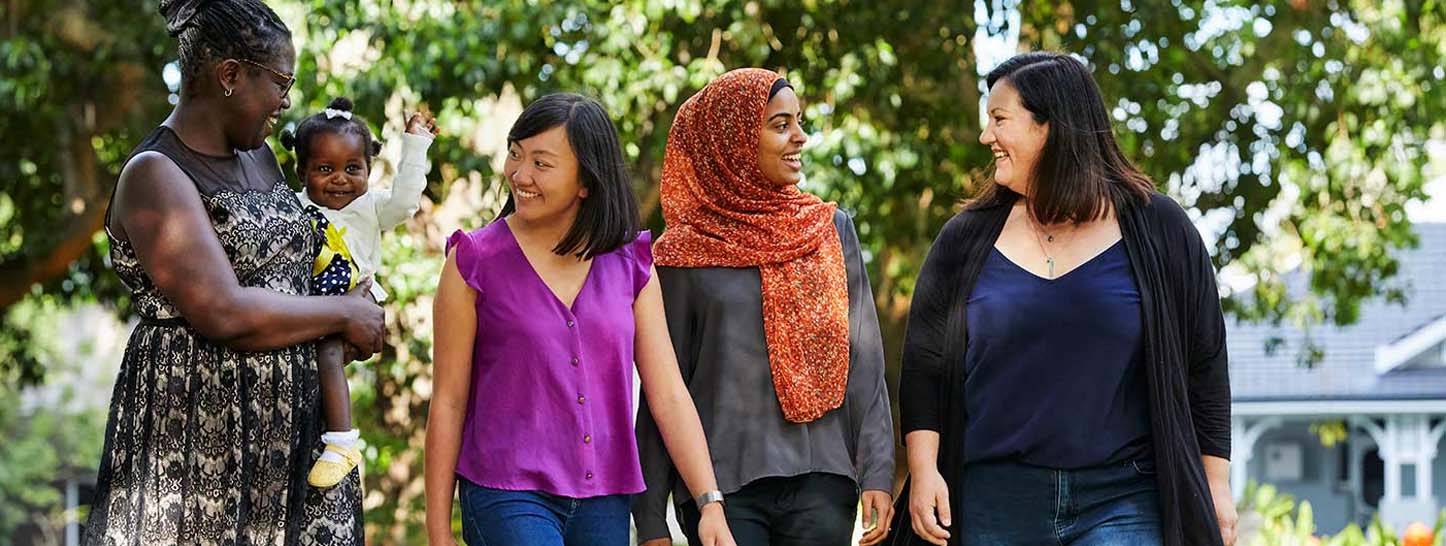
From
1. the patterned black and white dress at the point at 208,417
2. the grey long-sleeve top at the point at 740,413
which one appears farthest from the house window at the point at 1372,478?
the patterned black and white dress at the point at 208,417

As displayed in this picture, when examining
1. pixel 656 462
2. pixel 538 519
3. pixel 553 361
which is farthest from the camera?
pixel 656 462

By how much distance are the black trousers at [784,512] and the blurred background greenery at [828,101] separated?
361cm

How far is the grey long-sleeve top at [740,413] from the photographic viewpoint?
4.16 meters

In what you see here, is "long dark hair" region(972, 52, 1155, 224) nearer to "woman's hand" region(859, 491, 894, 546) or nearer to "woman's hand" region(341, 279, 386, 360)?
"woman's hand" region(859, 491, 894, 546)

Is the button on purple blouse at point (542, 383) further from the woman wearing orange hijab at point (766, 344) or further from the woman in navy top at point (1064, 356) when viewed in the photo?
the woman in navy top at point (1064, 356)

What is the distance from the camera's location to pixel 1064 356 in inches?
150

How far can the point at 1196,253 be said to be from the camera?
155 inches

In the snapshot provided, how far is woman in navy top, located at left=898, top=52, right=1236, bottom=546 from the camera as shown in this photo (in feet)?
12.5

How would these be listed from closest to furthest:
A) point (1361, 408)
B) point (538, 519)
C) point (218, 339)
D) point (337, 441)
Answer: point (218, 339) < point (337, 441) < point (538, 519) < point (1361, 408)

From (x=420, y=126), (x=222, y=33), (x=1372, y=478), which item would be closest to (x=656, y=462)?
(x=420, y=126)

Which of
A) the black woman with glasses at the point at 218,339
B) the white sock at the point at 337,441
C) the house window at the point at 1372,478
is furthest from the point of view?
the house window at the point at 1372,478

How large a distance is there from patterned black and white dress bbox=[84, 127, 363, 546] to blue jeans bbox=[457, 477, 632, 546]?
45cm

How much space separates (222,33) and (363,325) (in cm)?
64

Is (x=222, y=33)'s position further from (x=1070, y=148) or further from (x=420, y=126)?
(x=1070, y=148)
